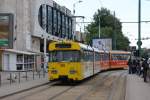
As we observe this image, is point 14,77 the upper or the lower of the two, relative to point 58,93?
upper

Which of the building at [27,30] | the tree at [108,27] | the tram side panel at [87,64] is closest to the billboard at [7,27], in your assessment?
the tram side panel at [87,64]

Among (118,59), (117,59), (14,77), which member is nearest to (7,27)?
(14,77)

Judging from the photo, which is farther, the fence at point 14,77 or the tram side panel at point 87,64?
the tram side panel at point 87,64

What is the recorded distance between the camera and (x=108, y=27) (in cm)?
12481

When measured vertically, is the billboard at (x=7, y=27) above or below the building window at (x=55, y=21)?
below

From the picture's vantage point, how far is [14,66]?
65438mm

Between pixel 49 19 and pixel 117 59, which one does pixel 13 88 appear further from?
pixel 49 19

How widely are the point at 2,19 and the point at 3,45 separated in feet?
6.12

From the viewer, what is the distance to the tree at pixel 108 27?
4796 inches

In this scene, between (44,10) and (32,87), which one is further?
(44,10)

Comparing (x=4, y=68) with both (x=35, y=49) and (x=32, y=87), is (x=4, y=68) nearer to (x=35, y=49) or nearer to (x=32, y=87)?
(x=35, y=49)

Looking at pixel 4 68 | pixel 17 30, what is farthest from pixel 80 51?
pixel 17 30

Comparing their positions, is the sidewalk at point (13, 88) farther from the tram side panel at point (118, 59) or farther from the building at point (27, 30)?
the tram side panel at point (118, 59)

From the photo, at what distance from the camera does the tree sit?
12181 cm
